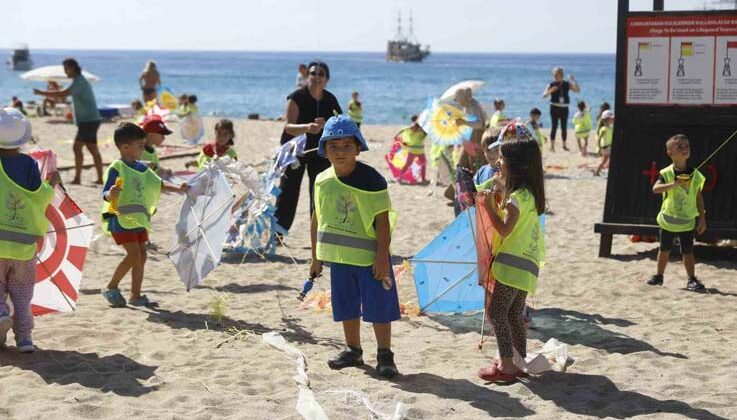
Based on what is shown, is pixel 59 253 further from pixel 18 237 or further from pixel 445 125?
pixel 445 125

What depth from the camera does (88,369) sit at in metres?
5.40

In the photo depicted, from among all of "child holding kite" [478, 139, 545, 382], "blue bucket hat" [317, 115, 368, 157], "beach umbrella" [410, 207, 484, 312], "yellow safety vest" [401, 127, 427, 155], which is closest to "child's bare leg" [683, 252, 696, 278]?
"beach umbrella" [410, 207, 484, 312]

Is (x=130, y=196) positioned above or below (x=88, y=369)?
above

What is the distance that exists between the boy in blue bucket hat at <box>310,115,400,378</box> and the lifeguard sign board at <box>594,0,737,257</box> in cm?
425

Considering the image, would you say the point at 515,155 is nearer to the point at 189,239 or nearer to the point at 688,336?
the point at 688,336

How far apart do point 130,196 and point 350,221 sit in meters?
2.20

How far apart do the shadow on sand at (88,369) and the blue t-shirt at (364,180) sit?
1.49 m

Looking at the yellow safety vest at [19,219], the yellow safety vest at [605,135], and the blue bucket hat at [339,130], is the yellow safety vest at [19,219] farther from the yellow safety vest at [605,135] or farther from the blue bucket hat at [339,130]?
the yellow safety vest at [605,135]

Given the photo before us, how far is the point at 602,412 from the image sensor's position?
15.6 feet

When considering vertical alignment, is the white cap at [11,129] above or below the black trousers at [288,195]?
above

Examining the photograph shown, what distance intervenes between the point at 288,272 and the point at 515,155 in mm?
3681

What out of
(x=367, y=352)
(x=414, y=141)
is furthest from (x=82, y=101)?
(x=367, y=352)

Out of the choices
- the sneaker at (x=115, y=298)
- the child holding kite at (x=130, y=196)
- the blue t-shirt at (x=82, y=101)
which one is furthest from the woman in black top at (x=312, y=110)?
the blue t-shirt at (x=82, y=101)

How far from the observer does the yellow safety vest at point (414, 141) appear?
14.7 meters
